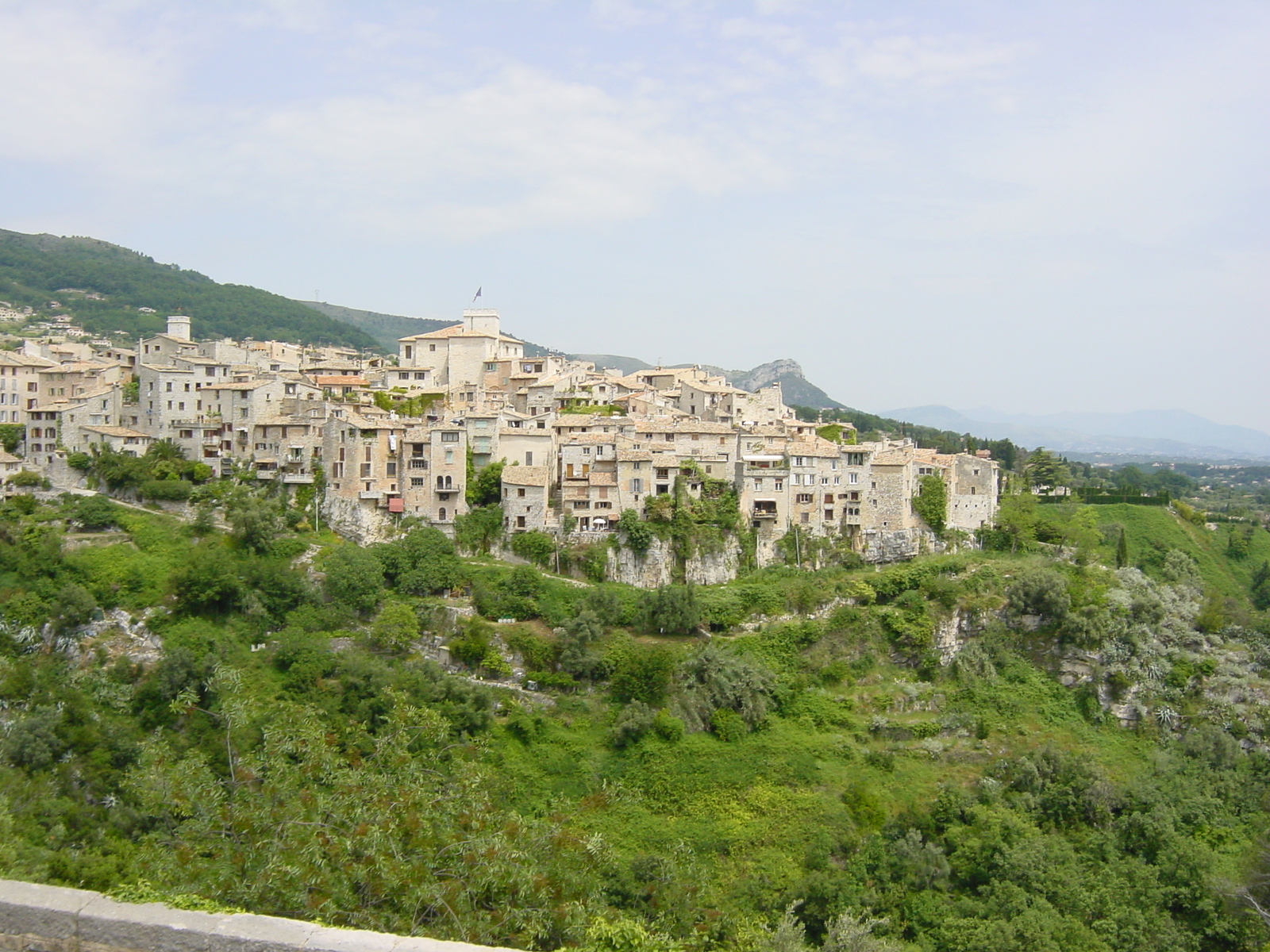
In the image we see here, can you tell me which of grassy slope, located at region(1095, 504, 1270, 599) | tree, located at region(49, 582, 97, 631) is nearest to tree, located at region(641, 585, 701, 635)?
tree, located at region(49, 582, 97, 631)

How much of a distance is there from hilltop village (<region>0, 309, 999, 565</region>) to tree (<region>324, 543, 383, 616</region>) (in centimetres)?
281

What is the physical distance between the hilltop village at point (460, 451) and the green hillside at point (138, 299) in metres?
47.3

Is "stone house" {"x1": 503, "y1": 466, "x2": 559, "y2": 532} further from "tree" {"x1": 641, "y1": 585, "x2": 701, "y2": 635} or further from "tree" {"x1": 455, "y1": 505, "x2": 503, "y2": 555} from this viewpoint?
"tree" {"x1": 641, "y1": 585, "x2": 701, "y2": 635}

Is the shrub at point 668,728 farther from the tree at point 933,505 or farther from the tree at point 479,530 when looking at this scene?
the tree at point 933,505

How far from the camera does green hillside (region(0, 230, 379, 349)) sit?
89750mm

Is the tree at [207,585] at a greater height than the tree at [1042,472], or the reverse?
the tree at [1042,472]

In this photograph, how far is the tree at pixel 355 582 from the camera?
33.2 metres

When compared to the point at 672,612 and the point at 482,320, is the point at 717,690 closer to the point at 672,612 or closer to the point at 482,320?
the point at 672,612

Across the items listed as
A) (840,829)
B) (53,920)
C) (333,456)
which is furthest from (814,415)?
(53,920)

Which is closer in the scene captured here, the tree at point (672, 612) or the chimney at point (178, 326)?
the tree at point (672, 612)

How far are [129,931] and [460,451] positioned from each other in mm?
30418

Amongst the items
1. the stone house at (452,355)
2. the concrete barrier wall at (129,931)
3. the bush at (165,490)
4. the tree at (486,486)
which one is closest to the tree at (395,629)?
the tree at (486,486)

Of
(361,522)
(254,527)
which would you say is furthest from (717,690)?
(254,527)

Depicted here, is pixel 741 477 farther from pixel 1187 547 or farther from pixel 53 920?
pixel 53 920
